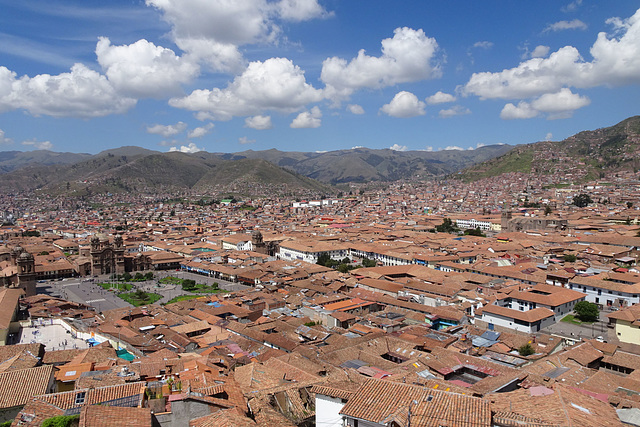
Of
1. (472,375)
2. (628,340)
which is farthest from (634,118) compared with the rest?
(472,375)

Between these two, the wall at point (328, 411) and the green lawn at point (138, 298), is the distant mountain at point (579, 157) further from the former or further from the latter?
the wall at point (328, 411)

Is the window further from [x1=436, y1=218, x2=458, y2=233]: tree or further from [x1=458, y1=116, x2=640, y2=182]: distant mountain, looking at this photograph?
[x1=458, y1=116, x2=640, y2=182]: distant mountain

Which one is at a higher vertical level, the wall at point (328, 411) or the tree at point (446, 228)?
the wall at point (328, 411)

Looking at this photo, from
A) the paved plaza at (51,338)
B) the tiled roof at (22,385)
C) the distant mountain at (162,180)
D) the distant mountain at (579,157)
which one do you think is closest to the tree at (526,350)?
the tiled roof at (22,385)

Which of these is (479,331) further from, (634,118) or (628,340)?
(634,118)

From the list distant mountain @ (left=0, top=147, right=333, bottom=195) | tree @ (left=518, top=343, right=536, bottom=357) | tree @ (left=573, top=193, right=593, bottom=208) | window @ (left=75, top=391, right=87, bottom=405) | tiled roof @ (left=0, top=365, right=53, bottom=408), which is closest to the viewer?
window @ (left=75, top=391, right=87, bottom=405)

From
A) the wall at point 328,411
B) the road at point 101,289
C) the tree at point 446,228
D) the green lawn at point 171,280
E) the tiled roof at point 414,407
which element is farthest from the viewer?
the tree at point 446,228

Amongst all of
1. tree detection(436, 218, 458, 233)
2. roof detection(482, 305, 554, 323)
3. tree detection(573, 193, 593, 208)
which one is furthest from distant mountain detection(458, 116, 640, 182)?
roof detection(482, 305, 554, 323)
